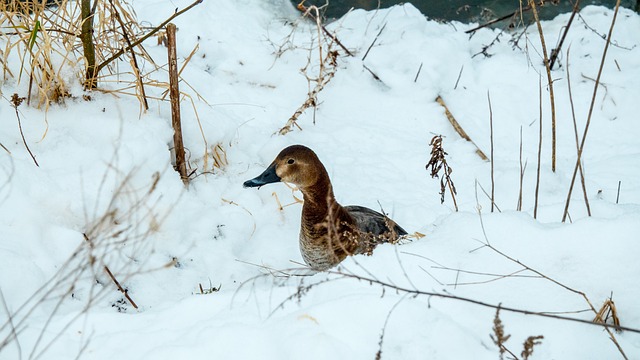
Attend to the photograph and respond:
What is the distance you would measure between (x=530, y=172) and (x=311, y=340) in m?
2.82

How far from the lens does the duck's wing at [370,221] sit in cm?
389

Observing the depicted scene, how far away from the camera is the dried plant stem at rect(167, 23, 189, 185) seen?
370cm

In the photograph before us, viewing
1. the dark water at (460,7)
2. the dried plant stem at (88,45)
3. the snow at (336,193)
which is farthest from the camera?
the dark water at (460,7)

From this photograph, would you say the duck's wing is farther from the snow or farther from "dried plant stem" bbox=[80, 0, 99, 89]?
"dried plant stem" bbox=[80, 0, 99, 89]

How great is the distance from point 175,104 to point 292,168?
0.73m

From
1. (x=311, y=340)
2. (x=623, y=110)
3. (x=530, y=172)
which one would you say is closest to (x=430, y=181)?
(x=530, y=172)

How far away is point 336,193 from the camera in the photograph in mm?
4496

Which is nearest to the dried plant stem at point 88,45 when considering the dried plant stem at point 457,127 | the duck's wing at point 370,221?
the duck's wing at point 370,221

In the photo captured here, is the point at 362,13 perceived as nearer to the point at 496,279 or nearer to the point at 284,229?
the point at 284,229

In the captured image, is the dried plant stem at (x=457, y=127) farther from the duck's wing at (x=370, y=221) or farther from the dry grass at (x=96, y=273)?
the dry grass at (x=96, y=273)

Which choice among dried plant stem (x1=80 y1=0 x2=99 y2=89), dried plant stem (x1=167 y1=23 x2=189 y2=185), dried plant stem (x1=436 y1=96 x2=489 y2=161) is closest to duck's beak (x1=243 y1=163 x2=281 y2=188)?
dried plant stem (x1=167 y1=23 x2=189 y2=185)

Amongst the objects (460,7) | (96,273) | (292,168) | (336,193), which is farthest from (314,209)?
(460,7)

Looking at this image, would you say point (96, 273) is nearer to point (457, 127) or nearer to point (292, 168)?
point (292, 168)

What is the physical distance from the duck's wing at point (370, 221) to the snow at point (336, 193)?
0.27 metres
